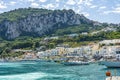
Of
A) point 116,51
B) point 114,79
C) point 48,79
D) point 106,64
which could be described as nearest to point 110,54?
point 116,51

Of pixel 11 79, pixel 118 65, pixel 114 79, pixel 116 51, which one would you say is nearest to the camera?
pixel 114 79

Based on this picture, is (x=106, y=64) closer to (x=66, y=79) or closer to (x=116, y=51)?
(x=66, y=79)

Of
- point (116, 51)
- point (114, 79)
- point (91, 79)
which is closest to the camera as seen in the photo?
point (114, 79)

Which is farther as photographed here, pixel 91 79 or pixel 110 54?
pixel 110 54

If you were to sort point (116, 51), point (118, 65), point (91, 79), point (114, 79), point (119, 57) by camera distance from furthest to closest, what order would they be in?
point (116, 51) < point (119, 57) < point (118, 65) < point (91, 79) < point (114, 79)

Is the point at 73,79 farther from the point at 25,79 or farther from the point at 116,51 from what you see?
the point at 116,51

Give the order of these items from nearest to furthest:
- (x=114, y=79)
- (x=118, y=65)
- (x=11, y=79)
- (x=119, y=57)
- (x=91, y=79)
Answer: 1. (x=114, y=79)
2. (x=91, y=79)
3. (x=11, y=79)
4. (x=118, y=65)
5. (x=119, y=57)

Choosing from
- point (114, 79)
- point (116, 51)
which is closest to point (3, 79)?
point (114, 79)

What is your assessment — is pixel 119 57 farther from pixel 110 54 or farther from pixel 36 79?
pixel 36 79

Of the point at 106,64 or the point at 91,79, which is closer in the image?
the point at 91,79
